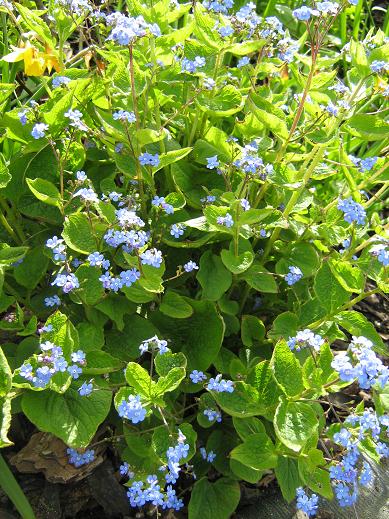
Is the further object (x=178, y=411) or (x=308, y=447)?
(x=178, y=411)

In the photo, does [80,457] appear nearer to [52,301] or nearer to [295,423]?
[52,301]

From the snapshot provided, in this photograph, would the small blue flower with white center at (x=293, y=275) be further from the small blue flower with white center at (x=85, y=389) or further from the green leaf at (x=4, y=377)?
the green leaf at (x=4, y=377)

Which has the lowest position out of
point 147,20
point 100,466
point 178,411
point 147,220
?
point 100,466

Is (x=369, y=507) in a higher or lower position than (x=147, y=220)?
lower

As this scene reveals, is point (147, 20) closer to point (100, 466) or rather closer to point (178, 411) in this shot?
point (178, 411)

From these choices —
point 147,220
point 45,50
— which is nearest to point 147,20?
point 45,50

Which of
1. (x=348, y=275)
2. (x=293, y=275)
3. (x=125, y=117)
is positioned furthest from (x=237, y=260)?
(x=125, y=117)

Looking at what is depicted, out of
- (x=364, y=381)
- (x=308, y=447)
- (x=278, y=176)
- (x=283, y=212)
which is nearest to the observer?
(x=364, y=381)

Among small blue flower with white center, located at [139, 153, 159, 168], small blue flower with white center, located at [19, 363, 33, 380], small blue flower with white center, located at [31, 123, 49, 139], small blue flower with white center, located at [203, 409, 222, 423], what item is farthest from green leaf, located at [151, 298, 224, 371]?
small blue flower with white center, located at [31, 123, 49, 139]
